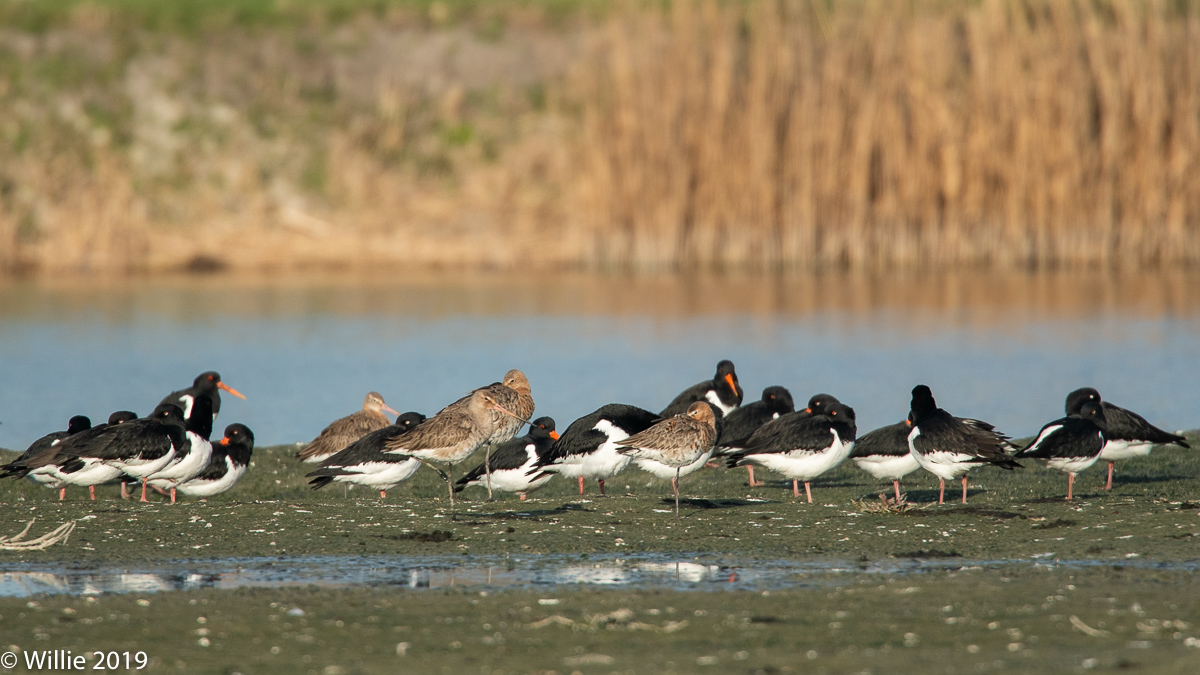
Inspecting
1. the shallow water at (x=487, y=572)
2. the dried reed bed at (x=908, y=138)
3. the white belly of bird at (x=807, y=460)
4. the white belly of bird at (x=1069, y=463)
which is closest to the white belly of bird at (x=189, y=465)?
the shallow water at (x=487, y=572)

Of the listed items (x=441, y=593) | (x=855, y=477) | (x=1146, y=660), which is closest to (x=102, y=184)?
(x=855, y=477)

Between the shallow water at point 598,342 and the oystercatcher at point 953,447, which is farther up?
the shallow water at point 598,342

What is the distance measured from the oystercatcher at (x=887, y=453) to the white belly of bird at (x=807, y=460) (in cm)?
35

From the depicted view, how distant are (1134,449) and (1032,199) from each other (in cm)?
2464

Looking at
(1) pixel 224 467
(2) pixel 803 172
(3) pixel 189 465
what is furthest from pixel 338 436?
(2) pixel 803 172

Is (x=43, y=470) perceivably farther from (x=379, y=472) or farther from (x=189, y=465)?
Answer: (x=379, y=472)

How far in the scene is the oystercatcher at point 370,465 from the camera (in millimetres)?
11617

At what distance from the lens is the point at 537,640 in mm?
6984

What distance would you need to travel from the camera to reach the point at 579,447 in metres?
11.7

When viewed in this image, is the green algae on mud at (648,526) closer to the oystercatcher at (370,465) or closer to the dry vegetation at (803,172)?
the oystercatcher at (370,465)

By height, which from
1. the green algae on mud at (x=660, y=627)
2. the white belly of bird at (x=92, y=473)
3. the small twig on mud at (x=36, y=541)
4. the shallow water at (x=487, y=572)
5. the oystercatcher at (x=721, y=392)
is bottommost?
the green algae on mud at (x=660, y=627)

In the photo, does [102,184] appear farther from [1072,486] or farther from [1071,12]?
[1072,486]

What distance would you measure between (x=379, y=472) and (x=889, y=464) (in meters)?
4.48

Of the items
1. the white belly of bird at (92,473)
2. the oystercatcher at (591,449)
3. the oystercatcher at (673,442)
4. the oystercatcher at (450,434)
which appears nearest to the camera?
the oystercatcher at (673,442)
